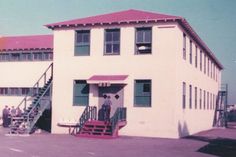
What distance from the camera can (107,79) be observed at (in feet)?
72.9

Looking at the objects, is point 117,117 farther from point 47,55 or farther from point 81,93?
point 47,55

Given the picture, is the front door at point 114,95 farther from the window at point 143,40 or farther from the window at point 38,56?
the window at point 38,56

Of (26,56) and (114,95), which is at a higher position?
(26,56)

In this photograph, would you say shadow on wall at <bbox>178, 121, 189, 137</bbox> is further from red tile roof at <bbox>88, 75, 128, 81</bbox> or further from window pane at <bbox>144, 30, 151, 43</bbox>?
window pane at <bbox>144, 30, 151, 43</bbox>

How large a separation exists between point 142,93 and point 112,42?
3710 mm

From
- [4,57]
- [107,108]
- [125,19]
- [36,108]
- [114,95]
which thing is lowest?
[36,108]

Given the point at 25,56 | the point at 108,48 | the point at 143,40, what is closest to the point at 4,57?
the point at 25,56

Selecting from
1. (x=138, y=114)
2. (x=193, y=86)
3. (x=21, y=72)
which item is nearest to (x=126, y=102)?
(x=138, y=114)

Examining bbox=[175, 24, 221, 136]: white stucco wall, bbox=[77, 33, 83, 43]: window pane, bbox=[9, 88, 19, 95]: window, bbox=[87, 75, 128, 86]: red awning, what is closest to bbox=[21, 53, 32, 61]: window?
bbox=[9, 88, 19, 95]: window

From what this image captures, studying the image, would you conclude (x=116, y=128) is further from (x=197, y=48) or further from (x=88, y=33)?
(x=197, y=48)

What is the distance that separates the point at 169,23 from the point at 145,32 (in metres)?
1.58

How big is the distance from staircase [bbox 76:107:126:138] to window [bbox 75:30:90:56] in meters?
4.59

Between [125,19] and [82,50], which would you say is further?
[82,50]

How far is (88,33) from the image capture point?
23.8 metres
